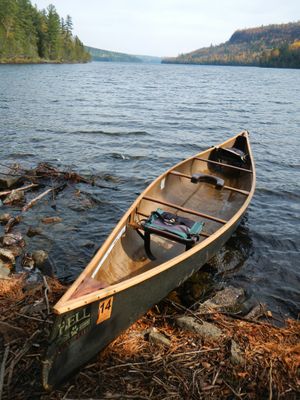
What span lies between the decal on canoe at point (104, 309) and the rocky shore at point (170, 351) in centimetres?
69

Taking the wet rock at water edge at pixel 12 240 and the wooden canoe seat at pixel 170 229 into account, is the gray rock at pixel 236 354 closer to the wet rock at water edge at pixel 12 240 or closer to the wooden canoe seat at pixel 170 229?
the wooden canoe seat at pixel 170 229

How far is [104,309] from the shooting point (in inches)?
179

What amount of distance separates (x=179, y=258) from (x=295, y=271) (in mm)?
4201

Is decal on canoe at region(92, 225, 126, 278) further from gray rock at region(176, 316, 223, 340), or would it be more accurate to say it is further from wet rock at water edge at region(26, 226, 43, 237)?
wet rock at water edge at region(26, 226, 43, 237)

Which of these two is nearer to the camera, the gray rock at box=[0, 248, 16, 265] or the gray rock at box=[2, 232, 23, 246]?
the gray rock at box=[0, 248, 16, 265]

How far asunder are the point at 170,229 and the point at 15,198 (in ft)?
20.2

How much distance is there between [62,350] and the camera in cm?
412

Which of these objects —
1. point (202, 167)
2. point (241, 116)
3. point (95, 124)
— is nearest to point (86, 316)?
point (202, 167)

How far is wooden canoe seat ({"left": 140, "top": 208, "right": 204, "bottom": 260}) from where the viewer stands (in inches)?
266

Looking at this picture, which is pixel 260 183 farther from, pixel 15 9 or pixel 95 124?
pixel 15 9

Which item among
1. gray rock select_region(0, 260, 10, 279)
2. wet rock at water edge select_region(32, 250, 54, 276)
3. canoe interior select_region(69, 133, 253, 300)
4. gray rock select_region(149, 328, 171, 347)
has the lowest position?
wet rock at water edge select_region(32, 250, 54, 276)

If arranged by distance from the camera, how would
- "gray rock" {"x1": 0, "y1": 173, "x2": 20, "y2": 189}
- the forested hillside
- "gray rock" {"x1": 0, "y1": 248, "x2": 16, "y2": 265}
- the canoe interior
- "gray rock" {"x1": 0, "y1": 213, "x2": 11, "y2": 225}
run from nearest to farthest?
the canoe interior
"gray rock" {"x1": 0, "y1": 248, "x2": 16, "y2": 265}
"gray rock" {"x1": 0, "y1": 213, "x2": 11, "y2": 225}
"gray rock" {"x1": 0, "y1": 173, "x2": 20, "y2": 189}
the forested hillside

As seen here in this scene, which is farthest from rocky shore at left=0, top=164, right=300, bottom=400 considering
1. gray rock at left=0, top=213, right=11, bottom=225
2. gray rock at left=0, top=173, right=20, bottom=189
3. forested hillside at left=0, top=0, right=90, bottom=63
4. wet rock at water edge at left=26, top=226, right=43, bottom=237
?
forested hillside at left=0, top=0, right=90, bottom=63

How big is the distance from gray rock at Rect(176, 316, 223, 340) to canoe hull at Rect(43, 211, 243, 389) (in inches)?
23.4
